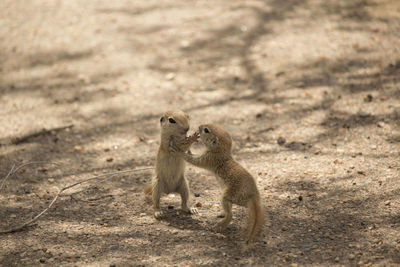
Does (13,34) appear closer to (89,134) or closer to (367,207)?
(89,134)

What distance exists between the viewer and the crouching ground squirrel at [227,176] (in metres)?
3.88

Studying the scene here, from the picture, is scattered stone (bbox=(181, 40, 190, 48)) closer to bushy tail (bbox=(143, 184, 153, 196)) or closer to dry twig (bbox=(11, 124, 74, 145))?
dry twig (bbox=(11, 124, 74, 145))

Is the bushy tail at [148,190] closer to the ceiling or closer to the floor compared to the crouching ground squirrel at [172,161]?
closer to the floor

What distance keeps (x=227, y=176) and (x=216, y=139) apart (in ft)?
1.12

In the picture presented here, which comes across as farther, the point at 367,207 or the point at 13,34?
the point at 13,34

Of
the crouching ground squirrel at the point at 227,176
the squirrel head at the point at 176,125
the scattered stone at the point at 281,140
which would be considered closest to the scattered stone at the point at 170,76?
the scattered stone at the point at 281,140

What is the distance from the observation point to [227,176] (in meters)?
4.09

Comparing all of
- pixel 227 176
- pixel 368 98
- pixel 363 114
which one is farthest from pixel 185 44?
pixel 227 176

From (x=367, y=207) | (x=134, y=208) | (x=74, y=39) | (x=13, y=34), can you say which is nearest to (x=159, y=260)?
(x=134, y=208)

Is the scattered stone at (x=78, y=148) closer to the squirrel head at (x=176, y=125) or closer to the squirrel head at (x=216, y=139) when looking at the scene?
the squirrel head at (x=176, y=125)

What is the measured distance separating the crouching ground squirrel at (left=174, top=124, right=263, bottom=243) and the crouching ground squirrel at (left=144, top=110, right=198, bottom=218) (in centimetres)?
9

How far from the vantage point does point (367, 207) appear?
14.4 ft

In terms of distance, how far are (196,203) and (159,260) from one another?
1021 millimetres

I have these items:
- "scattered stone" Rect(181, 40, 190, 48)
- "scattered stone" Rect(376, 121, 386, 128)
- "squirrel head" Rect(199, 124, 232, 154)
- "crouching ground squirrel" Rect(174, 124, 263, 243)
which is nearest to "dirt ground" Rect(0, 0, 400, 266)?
"scattered stone" Rect(376, 121, 386, 128)
